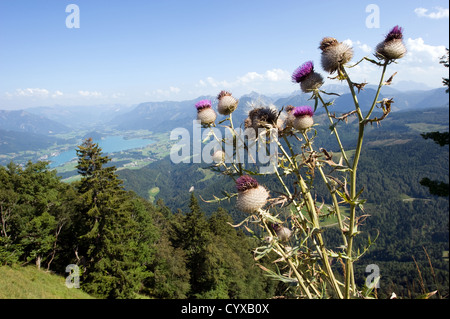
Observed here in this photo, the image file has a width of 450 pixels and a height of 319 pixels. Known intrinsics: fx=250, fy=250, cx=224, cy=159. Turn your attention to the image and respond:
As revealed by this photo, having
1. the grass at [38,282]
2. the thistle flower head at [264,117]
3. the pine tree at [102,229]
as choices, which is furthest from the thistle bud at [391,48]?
the pine tree at [102,229]

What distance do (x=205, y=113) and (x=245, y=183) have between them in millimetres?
1354

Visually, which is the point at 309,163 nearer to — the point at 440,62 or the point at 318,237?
the point at 318,237

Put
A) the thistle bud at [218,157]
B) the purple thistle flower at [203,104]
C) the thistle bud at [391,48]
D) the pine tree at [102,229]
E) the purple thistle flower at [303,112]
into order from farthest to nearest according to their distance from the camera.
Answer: the pine tree at [102,229], the purple thistle flower at [203,104], the thistle bud at [218,157], the purple thistle flower at [303,112], the thistle bud at [391,48]

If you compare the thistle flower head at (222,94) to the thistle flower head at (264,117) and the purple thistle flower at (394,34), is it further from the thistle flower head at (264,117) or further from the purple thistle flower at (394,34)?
the purple thistle flower at (394,34)

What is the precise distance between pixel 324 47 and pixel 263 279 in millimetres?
47760

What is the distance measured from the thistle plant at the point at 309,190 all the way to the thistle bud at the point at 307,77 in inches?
0.4

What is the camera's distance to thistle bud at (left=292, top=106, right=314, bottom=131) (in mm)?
2555

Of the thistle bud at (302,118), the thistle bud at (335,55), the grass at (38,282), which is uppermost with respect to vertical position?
the thistle bud at (335,55)

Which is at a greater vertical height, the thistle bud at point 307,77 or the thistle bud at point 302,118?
the thistle bud at point 307,77

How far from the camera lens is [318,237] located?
74.6 inches

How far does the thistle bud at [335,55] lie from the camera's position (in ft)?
7.89

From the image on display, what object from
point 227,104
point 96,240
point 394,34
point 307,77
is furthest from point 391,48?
point 96,240

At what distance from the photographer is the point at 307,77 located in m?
2.77
